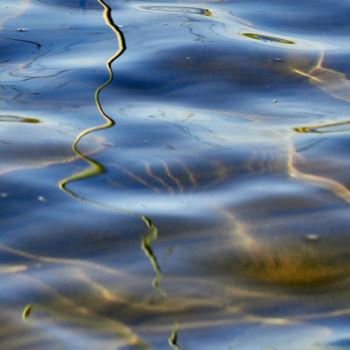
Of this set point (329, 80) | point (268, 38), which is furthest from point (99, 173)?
point (268, 38)

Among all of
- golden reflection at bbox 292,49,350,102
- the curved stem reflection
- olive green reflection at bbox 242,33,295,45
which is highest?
olive green reflection at bbox 242,33,295,45

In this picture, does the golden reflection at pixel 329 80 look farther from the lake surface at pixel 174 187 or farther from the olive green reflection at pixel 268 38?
the olive green reflection at pixel 268 38

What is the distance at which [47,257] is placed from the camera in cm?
156

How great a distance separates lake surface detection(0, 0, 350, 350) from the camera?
1.36 meters

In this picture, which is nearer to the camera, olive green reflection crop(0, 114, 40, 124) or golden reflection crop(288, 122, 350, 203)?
golden reflection crop(288, 122, 350, 203)

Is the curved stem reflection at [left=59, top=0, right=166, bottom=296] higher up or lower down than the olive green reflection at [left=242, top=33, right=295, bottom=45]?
lower down

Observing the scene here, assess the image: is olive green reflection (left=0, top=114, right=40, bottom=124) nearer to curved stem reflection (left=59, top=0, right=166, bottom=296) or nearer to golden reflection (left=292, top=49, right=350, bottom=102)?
curved stem reflection (left=59, top=0, right=166, bottom=296)

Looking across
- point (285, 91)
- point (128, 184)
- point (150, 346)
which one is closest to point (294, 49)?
point (285, 91)

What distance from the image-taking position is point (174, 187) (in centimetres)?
188

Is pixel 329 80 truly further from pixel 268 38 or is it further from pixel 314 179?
pixel 314 179

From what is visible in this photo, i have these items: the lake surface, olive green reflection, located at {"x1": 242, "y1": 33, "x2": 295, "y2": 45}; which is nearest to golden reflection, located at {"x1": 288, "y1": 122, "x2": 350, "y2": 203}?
the lake surface

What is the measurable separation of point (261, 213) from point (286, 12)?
216 cm

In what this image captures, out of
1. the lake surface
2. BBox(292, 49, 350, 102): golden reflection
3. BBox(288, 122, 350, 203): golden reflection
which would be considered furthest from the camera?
BBox(292, 49, 350, 102): golden reflection

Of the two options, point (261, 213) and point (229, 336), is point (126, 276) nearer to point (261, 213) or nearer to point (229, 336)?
point (229, 336)
